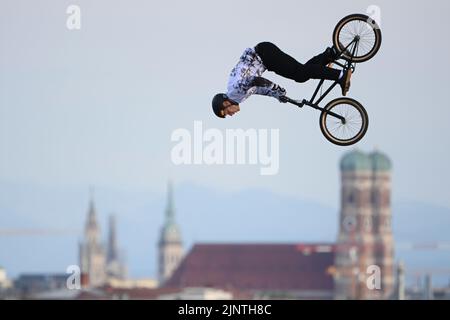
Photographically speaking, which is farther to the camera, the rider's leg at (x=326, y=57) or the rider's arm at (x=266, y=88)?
the rider's leg at (x=326, y=57)

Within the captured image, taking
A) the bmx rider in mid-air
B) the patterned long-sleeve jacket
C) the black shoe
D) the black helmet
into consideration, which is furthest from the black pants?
the black helmet

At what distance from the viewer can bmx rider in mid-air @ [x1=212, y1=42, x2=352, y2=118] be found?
3244 centimetres

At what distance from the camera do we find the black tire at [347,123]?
3303 centimetres

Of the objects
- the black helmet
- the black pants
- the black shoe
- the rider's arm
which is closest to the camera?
the black pants

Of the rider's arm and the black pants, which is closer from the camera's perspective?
the black pants

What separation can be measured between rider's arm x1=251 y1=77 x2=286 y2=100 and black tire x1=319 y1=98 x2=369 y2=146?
913mm

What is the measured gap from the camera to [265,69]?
32625 mm

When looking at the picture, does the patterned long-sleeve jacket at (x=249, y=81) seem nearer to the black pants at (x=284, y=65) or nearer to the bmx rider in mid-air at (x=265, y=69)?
the bmx rider in mid-air at (x=265, y=69)

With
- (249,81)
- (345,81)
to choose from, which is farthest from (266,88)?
(345,81)

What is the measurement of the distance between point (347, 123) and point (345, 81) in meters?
0.86

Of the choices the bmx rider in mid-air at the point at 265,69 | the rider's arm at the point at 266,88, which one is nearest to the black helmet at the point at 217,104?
the bmx rider in mid-air at the point at 265,69

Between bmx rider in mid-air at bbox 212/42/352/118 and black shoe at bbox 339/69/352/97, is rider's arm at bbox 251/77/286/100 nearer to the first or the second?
bmx rider in mid-air at bbox 212/42/352/118
